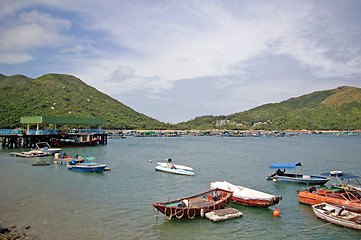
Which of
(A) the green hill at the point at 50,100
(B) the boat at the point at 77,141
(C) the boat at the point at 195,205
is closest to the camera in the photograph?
(C) the boat at the point at 195,205

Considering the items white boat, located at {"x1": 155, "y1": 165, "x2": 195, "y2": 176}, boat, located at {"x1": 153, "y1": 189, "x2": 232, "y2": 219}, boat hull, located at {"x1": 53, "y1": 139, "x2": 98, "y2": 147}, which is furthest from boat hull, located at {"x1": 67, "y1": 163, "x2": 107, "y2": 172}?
boat hull, located at {"x1": 53, "y1": 139, "x2": 98, "y2": 147}

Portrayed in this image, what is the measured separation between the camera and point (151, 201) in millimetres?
22281

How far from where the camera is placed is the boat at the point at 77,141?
6821cm

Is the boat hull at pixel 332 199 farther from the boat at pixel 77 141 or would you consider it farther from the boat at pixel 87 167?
the boat at pixel 77 141

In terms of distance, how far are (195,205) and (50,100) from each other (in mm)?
137702

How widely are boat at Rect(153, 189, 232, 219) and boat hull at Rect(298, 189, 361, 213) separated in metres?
6.34

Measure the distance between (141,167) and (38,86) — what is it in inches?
5465

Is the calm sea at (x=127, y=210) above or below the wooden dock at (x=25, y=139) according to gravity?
below

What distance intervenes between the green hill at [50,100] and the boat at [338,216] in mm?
107527

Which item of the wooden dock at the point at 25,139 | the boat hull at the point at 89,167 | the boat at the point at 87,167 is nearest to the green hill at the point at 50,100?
the wooden dock at the point at 25,139

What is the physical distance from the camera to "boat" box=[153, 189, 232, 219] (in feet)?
57.5

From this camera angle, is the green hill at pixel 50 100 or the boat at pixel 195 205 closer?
the boat at pixel 195 205

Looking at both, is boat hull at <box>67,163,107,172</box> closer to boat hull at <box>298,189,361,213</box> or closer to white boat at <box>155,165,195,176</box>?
white boat at <box>155,165,195,176</box>

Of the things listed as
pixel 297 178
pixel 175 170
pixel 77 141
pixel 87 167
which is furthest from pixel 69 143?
pixel 297 178
